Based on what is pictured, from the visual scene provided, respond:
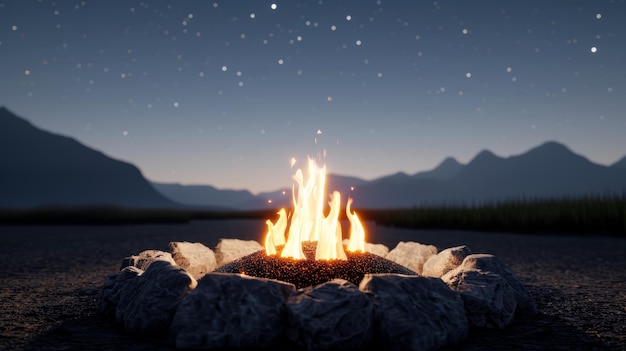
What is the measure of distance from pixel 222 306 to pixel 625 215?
16191 mm

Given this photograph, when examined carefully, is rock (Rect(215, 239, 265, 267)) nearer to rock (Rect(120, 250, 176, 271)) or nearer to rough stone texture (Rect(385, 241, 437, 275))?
rock (Rect(120, 250, 176, 271))

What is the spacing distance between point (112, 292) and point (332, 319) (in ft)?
9.74

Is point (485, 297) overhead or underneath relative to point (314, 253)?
underneath

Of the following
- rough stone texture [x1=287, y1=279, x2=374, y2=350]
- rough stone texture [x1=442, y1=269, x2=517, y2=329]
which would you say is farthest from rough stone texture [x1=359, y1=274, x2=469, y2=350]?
rough stone texture [x1=442, y1=269, x2=517, y2=329]

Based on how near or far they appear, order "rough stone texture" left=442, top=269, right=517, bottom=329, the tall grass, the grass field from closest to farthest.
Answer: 1. "rough stone texture" left=442, top=269, right=517, bottom=329
2. the tall grass
3. the grass field

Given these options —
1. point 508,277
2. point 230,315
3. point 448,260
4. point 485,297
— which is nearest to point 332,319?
point 230,315

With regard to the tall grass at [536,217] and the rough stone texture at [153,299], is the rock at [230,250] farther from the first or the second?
the tall grass at [536,217]

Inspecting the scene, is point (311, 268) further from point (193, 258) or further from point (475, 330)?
point (193, 258)

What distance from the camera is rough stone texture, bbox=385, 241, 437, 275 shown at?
9094 millimetres

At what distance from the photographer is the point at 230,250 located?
9.67 m

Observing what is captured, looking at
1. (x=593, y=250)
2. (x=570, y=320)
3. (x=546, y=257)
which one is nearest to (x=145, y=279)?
(x=570, y=320)

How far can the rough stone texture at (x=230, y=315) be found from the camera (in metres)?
4.74

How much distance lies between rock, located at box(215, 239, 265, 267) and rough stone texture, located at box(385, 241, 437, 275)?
2542 mm

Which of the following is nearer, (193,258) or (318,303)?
(318,303)
